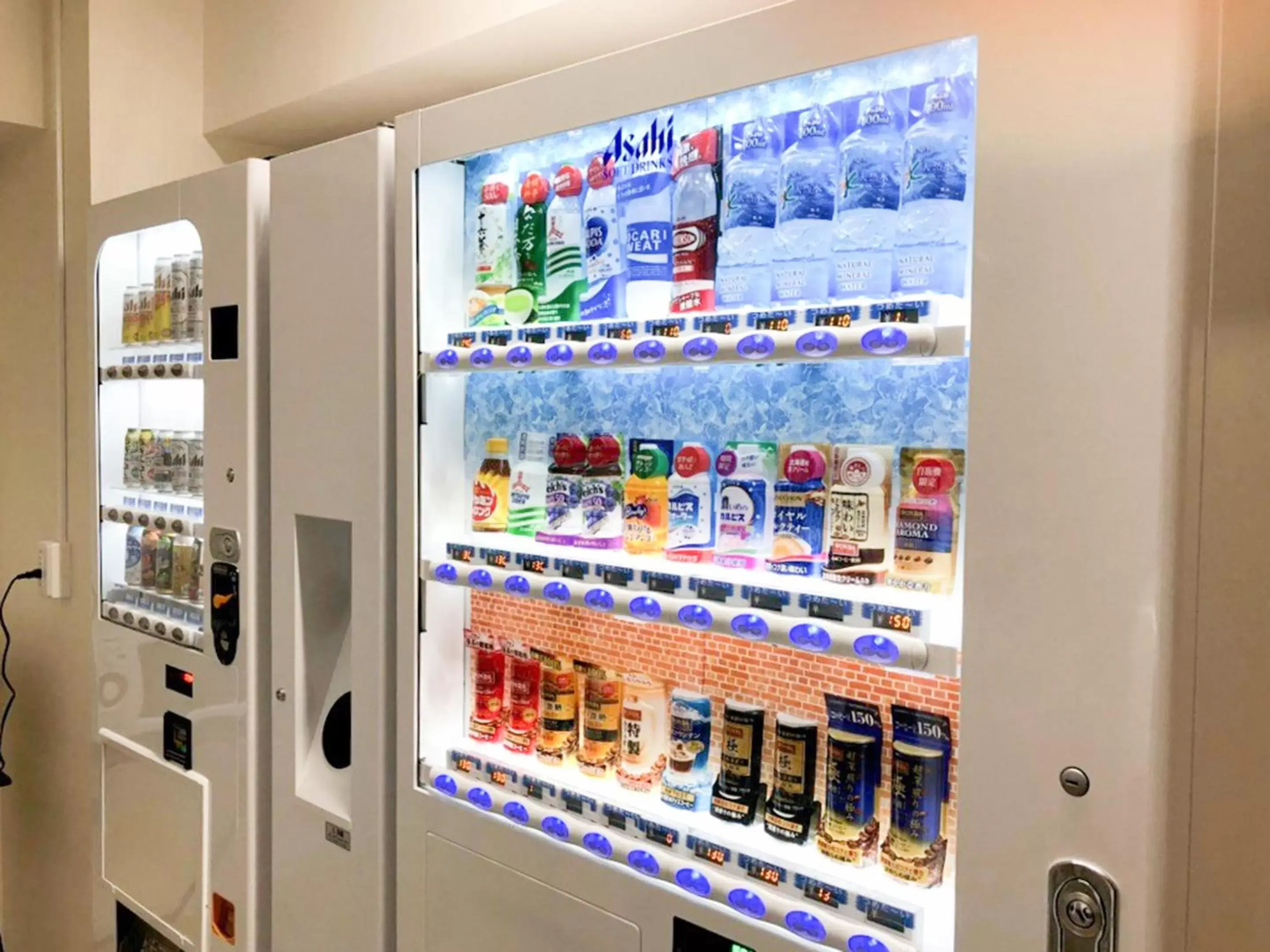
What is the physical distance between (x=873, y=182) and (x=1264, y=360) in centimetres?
57

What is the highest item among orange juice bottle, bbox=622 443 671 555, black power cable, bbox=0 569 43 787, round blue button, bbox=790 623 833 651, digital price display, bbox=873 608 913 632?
orange juice bottle, bbox=622 443 671 555

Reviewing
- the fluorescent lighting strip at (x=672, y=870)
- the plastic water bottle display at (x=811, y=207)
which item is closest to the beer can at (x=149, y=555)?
the fluorescent lighting strip at (x=672, y=870)

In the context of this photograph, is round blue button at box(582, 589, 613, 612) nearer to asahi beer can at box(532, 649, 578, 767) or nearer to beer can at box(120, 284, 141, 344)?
asahi beer can at box(532, 649, 578, 767)

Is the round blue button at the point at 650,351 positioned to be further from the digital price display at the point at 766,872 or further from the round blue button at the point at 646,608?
the digital price display at the point at 766,872

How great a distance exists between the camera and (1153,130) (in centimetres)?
104

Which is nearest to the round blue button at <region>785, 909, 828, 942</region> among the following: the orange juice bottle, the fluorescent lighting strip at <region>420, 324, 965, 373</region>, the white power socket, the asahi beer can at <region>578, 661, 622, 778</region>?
the asahi beer can at <region>578, 661, 622, 778</region>

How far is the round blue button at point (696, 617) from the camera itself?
4.72 feet

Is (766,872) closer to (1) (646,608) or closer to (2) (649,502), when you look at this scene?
(1) (646,608)

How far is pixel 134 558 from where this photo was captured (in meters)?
2.77

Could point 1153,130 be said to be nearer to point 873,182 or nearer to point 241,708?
point 873,182

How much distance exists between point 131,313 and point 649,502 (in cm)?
178

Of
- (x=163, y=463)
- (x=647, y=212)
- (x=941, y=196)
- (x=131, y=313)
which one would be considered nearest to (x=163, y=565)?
(x=163, y=463)

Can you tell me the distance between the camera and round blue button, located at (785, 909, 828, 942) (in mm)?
1335

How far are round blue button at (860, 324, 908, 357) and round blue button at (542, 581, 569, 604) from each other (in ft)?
2.08
